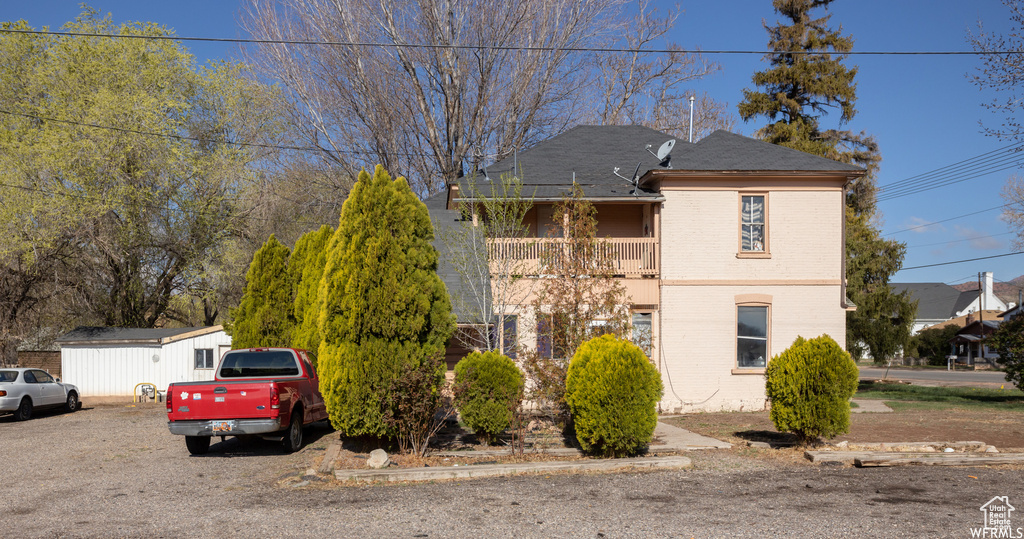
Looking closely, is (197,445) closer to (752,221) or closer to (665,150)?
(665,150)

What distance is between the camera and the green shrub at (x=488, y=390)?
1160 cm

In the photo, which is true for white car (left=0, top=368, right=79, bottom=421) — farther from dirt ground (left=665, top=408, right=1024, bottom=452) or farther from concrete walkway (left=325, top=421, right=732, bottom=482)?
dirt ground (left=665, top=408, right=1024, bottom=452)

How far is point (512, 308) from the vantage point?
55.4ft

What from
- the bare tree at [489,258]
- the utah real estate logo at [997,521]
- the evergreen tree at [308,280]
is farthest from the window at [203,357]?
the utah real estate logo at [997,521]

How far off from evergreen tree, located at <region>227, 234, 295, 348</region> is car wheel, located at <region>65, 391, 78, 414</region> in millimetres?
6319

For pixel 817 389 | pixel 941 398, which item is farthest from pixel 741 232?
pixel 941 398

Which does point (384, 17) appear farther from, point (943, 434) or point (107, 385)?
point (943, 434)

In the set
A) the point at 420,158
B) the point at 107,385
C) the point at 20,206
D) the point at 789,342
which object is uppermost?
the point at 420,158

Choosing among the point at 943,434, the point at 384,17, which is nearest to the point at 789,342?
the point at 943,434

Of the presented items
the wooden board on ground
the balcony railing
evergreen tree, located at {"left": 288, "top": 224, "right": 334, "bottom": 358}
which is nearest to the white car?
evergreen tree, located at {"left": 288, "top": 224, "right": 334, "bottom": 358}

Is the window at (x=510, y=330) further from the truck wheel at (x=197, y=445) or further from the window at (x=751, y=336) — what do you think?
the truck wheel at (x=197, y=445)

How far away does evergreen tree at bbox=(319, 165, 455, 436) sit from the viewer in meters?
10.7

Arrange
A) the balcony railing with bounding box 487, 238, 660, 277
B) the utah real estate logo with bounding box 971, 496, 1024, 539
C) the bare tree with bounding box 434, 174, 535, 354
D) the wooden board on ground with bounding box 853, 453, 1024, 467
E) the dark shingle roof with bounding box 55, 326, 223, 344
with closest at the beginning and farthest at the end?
the utah real estate logo with bounding box 971, 496, 1024, 539 < the wooden board on ground with bounding box 853, 453, 1024, 467 < the balcony railing with bounding box 487, 238, 660, 277 < the bare tree with bounding box 434, 174, 535, 354 < the dark shingle roof with bounding box 55, 326, 223, 344

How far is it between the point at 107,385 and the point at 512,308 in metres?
16.3
